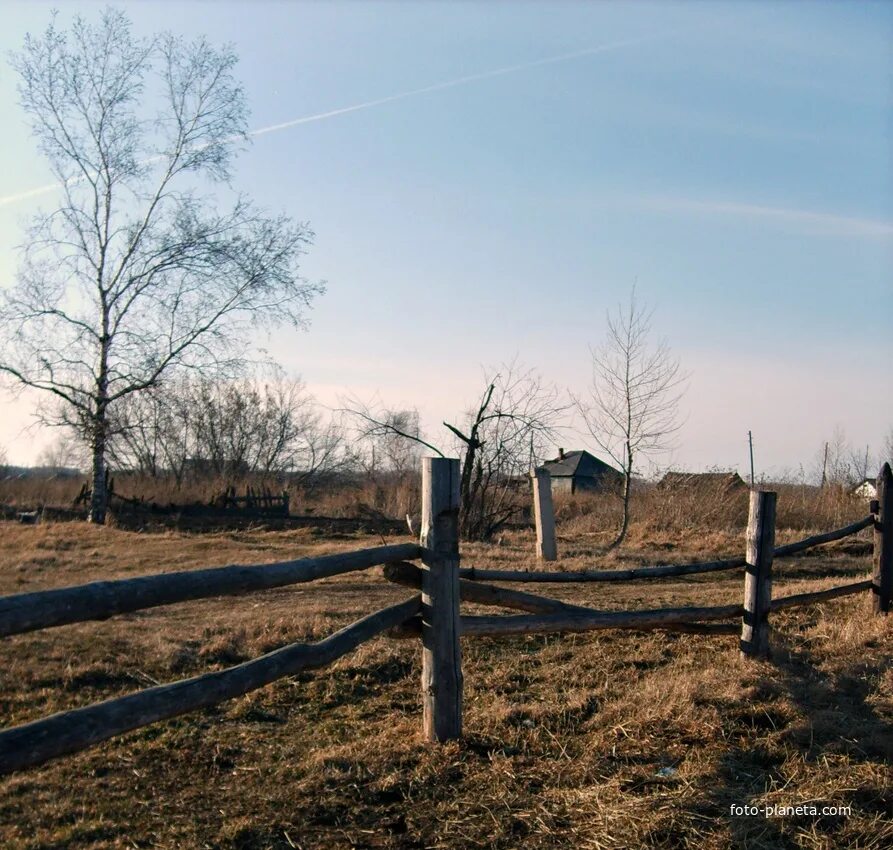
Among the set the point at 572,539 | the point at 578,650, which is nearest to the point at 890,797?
the point at 578,650

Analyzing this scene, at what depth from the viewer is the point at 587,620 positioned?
18.1 feet

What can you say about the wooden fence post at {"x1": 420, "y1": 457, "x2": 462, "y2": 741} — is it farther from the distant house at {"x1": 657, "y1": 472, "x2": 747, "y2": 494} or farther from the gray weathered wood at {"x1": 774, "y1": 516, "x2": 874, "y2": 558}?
the distant house at {"x1": 657, "y1": 472, "x2": 747, "y2": 494}

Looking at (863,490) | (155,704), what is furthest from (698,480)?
(155,704)

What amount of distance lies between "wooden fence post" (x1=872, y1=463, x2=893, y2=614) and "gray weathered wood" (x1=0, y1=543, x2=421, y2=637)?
5.10 meters

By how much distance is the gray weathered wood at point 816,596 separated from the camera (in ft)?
21.9

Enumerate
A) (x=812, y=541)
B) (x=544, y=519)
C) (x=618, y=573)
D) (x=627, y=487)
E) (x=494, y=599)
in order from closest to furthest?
(x=494, y=599) < (x=618, y=573) < (x=812, y=541) < (x=544, y=519) < (x=627, y=487)

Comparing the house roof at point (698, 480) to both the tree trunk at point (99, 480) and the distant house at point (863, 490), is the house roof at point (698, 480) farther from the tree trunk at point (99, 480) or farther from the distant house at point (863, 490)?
the tree trunk at point (99, 480)

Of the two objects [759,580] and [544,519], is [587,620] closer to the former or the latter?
[759,580]

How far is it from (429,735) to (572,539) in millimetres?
14161

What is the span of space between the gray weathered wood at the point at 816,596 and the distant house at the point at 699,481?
13186 mm

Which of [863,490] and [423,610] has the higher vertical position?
[863,490]

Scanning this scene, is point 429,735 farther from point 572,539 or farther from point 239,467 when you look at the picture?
point 239,467

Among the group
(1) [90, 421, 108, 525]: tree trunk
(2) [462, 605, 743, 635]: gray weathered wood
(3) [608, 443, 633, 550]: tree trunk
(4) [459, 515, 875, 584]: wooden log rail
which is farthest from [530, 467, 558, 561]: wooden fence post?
(1) [90, 421, 108, 525]: tree trunk

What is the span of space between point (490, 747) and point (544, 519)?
924cm
